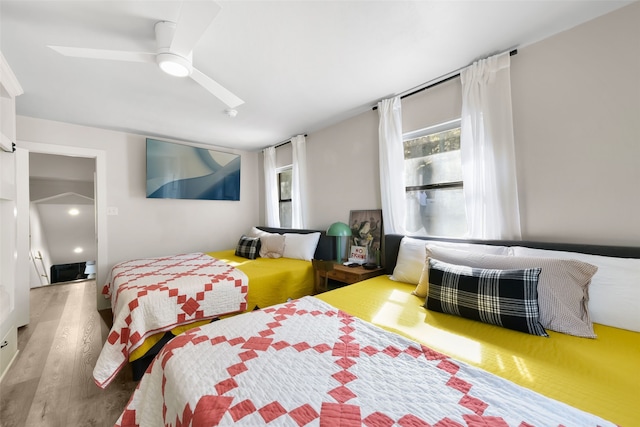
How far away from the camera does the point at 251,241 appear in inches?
137

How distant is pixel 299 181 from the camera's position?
12.5ft

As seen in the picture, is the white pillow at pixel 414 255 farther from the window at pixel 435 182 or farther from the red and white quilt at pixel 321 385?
the red and white quilt at pixel 321 385

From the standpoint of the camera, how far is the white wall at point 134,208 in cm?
319

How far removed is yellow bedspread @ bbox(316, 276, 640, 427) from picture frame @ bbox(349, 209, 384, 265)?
1.22 metres

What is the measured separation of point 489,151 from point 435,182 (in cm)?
57

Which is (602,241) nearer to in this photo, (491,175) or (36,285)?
(491,175)

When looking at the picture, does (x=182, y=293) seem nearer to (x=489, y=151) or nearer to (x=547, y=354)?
(x=547, y=354)

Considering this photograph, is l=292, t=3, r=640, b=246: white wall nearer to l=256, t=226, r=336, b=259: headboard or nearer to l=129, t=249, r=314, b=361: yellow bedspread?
l=256, t=226, r=336, b=259: headboard

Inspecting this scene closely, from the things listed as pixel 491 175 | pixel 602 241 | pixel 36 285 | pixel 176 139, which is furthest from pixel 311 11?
pixel 36 285

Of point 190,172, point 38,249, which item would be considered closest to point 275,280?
point 190,172

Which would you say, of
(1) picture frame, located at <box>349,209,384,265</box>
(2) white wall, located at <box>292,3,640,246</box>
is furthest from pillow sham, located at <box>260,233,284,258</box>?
(2) white wall, located at <box>292,3,640,246</box>

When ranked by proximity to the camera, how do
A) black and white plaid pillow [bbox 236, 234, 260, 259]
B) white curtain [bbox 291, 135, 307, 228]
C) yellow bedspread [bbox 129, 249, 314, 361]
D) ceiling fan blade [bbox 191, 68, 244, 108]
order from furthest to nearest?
1. white curtain [bbox 291, 135, 307, 228]
2. black and white plaid pillow [bbox 236, 234, 260, 259]
3. yellow bedspread [bbox 129, 249, 314, 361]
4. ceiling fan blade [bbox 191, 68, 244, 108]

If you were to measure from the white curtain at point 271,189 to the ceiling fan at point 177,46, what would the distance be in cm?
253

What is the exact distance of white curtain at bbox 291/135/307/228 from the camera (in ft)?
12.4
